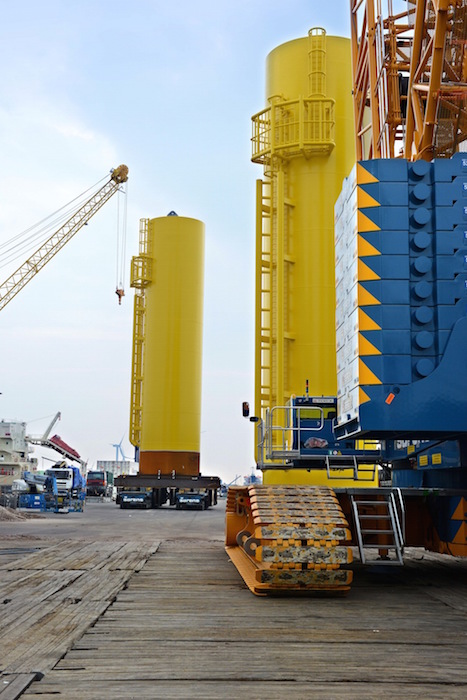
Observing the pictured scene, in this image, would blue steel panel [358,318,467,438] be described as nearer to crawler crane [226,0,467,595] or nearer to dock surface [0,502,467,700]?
crawler crane [226,0,467,595]

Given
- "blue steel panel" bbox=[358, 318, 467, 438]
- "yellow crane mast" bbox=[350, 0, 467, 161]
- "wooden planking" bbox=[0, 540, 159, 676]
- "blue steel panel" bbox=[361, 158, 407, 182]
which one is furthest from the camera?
"yellow crane mast" bbox=[350, 0, 467, 161]

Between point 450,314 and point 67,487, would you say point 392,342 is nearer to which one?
point 450,314

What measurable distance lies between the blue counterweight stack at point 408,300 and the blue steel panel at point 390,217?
0.04 ft

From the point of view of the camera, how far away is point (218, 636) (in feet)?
20.0

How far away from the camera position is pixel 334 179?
2181cm

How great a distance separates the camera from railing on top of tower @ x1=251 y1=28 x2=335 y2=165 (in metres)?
21.6

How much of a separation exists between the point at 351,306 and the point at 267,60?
17442mm

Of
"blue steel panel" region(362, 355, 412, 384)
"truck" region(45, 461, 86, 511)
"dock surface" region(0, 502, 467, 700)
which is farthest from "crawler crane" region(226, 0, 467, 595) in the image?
"truck" region(45, 461, 86, 511)

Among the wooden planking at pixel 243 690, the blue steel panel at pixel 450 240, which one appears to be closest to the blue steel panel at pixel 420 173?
the blue steel panel at pixel 450 240

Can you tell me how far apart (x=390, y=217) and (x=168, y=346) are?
3329 centimetres

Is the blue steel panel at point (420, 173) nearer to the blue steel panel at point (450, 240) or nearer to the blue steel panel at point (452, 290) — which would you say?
the blue steel panel at point (450, 240)

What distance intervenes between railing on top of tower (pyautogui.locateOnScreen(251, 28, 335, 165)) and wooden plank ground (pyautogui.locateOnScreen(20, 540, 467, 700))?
15.4 meters

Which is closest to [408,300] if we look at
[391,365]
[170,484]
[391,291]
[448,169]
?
[391,291]

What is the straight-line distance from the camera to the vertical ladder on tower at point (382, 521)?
8555 mm
